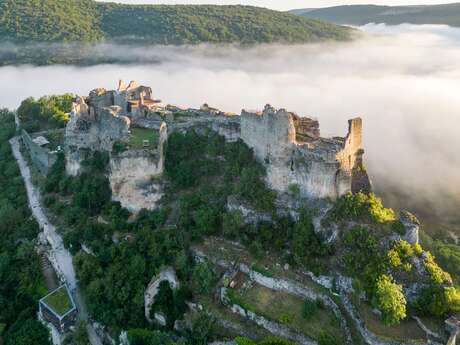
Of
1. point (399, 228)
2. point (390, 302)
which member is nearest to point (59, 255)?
point (390, 302)

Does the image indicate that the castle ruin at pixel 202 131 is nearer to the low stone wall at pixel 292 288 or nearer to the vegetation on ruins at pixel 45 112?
the low stone wall at pixel 292 288

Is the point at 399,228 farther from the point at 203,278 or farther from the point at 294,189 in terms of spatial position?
the point at 203,278

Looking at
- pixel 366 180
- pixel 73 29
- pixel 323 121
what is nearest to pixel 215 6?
pixel 73 29

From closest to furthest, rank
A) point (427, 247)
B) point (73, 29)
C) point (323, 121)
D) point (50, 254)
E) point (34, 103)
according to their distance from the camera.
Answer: point (50, 254), point (427, 247), point (34, 103), point (323, 121), point (73, 29)

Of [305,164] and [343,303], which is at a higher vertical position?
[305,164]

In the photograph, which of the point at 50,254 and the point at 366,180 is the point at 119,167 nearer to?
the point at 50,254

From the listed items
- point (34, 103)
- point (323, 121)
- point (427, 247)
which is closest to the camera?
point (427, 247)

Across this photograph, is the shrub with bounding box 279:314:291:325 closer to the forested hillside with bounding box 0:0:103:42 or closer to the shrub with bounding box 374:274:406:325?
the shrub with bounding box 374:274:406:325

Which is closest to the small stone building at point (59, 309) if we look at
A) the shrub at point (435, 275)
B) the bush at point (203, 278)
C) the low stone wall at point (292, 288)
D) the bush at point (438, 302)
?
the bush at point (203, 278)
